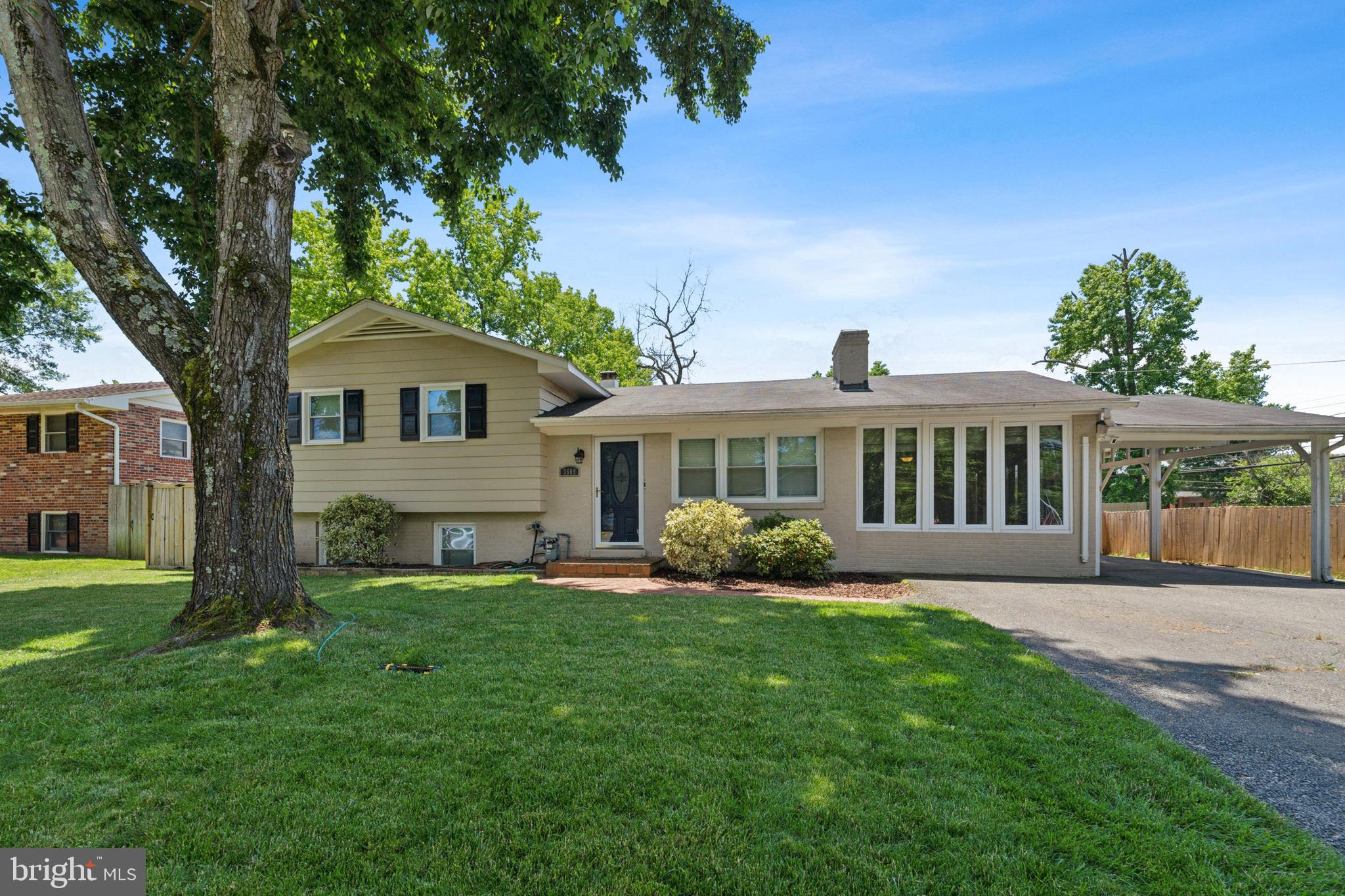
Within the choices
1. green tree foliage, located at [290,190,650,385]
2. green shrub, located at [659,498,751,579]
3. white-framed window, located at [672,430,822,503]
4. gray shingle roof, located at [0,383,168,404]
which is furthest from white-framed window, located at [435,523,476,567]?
green tree foliage, located at [290,190,650,385]

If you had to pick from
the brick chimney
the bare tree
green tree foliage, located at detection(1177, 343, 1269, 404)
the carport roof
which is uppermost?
the bare tree

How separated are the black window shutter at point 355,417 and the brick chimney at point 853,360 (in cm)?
932

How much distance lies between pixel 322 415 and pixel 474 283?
14238 mm

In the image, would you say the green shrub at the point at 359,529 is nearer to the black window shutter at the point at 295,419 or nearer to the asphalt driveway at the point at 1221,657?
the black window shutter at the point at 295,419

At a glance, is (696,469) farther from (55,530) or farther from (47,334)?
(47,334)

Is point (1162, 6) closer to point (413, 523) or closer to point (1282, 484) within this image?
point (413, 523)

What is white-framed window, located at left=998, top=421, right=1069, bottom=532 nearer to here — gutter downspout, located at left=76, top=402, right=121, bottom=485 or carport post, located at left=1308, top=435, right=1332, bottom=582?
carport post, located at left=1308, top=435, right=1332, bottom=582

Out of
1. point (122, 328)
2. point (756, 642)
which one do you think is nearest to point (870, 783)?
point (756, 642)

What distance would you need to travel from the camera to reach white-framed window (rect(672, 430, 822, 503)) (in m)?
10.8

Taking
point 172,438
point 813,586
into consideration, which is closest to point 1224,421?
point 813,586

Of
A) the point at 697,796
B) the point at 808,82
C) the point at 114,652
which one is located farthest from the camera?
the point at 808,82

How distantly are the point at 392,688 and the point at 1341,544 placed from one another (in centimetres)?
1539

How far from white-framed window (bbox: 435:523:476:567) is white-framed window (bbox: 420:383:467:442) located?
5.78 ft

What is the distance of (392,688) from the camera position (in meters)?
3.92
